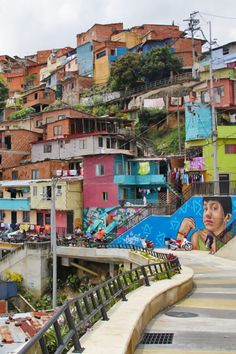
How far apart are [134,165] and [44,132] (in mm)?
16749

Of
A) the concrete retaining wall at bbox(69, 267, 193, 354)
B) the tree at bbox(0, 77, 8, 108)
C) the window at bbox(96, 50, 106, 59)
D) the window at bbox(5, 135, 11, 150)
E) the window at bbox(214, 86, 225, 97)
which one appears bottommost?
the concrete retaining wall at bbox(69, 267, 193, 354)

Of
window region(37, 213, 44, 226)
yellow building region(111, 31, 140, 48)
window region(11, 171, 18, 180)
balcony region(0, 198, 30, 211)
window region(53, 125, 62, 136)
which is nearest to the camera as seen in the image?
window region(37, 213, 44, 226)

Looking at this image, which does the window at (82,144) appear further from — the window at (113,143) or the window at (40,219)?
the window at (40,219)

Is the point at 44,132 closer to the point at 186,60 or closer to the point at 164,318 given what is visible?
the point at 186,60

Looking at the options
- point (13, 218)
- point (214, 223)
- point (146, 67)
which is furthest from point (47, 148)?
point (214, 223)

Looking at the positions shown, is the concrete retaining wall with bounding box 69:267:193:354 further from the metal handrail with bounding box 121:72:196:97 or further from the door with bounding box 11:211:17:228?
the metal handrail with bounding box 121:72:196:97

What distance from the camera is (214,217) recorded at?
32.0 m

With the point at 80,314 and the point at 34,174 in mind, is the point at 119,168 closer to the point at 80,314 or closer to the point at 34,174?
the point at 34,174

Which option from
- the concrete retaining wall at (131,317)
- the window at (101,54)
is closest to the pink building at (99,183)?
the concrete retaining wall at (131,317)

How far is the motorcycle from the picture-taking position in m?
32.8

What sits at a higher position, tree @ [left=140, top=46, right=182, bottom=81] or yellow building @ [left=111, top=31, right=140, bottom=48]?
yellow building @ [left=111, top=31, right=140, bottom=48]

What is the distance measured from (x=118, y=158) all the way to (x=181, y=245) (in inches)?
582

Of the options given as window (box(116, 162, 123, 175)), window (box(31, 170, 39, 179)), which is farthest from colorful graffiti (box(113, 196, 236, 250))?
window (box(31, 170, 39, 179))

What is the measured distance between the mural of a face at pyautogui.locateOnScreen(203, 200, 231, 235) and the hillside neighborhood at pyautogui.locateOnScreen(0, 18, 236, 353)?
45cm
